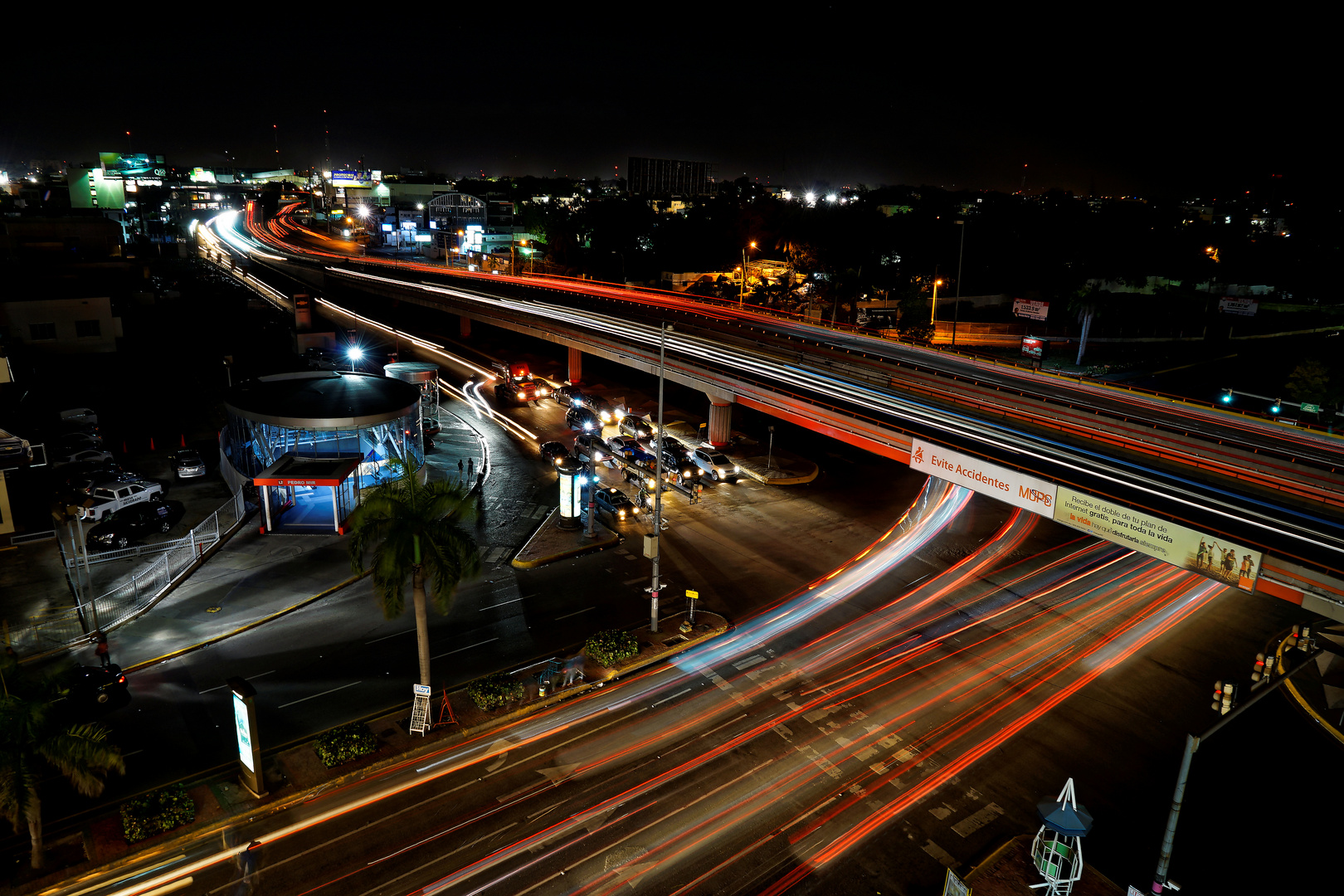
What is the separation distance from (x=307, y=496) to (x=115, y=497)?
7.09 metres

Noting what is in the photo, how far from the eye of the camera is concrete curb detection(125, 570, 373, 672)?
21.1 meters

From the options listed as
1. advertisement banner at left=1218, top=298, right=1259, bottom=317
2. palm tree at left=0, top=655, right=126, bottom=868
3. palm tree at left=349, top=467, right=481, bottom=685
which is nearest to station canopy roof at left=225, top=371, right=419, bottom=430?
palm tree at left=349, top=467, right=481, bottom=685

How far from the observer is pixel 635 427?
43.7 metres

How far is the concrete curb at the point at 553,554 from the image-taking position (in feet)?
92.1

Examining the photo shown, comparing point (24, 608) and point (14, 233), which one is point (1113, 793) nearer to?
point (24, 608)

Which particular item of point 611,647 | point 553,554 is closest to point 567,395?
point 553,554

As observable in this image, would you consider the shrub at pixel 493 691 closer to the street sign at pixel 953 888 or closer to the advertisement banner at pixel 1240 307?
the street sign at pixel 953 888

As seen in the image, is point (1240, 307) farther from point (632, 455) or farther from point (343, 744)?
point (343, 744)

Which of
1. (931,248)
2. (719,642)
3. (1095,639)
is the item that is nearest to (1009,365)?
(1095,639)

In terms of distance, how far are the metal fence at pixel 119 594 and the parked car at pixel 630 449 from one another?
1727 centimetres

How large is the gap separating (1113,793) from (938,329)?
59143 millimetres

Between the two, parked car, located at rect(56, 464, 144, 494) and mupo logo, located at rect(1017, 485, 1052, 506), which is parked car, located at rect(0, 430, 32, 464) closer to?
parked car, located at rect(56, 464, 144, 494)

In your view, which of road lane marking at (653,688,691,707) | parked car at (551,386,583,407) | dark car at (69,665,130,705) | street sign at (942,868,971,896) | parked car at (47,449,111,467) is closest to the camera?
street sign at (942,868,971,896)

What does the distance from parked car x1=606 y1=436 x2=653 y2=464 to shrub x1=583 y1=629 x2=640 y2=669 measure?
16.0 m
